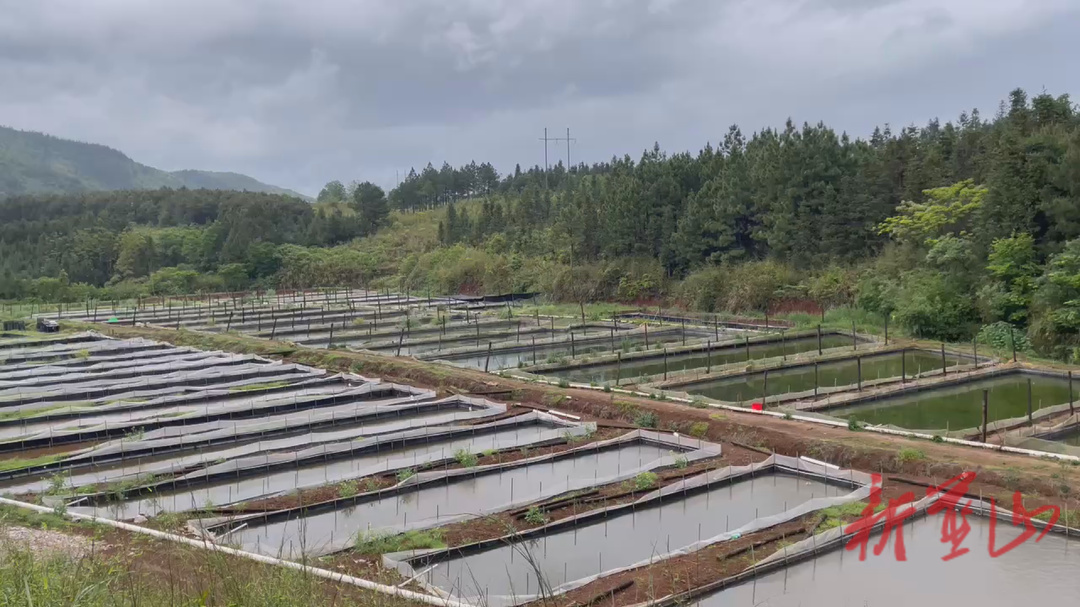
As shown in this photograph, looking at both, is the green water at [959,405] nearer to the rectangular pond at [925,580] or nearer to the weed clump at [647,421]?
the weed clump at [647,421]

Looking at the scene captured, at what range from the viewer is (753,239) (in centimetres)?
3397

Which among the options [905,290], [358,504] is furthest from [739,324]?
[358,504]

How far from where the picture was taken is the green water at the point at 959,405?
12977 millimetres

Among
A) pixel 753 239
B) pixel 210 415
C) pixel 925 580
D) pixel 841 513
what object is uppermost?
pixel 753 239

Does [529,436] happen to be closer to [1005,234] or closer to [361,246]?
[1005,234]

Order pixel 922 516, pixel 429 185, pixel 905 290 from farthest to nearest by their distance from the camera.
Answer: pixel 429 185
pixel 905 290
pixel 922 516

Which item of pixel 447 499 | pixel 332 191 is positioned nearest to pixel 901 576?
pixel 447 499

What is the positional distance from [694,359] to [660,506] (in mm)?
11518

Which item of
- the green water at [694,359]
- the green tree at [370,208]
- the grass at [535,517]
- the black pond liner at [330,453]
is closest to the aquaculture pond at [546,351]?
the green water at [694,359]

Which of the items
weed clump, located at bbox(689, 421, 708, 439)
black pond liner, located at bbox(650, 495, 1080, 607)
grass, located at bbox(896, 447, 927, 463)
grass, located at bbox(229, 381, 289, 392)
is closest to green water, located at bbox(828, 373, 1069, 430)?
weed clump, located at bbox(689, 421, 708, 439)

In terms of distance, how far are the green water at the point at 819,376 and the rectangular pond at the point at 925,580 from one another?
7079 millimetres

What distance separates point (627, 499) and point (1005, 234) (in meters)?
16.7

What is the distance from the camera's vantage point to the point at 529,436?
1236 centimetres

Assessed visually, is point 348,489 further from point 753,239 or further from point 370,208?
point 370,208
